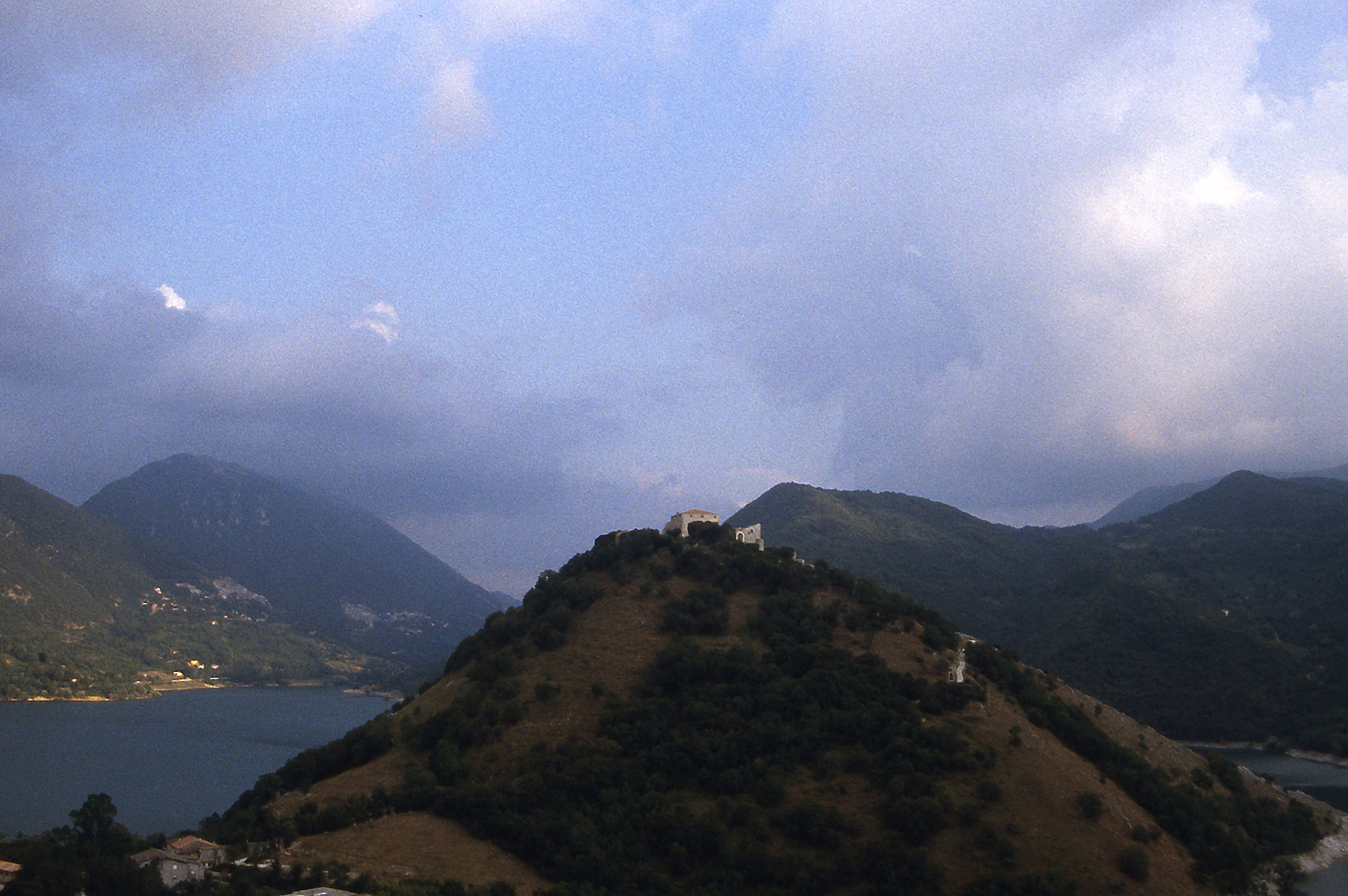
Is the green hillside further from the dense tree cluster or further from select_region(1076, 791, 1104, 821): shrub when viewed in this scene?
select_region(1076, 791, 1104, 821): shrub

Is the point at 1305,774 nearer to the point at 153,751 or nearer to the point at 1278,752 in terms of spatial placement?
the point at 1278,752

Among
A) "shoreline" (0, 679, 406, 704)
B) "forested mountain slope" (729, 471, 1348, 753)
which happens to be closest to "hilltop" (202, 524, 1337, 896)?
"forested mountain slope" (729, 471, 1348, 753)

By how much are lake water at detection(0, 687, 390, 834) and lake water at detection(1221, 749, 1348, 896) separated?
73018 millimetres

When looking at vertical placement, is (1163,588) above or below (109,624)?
above

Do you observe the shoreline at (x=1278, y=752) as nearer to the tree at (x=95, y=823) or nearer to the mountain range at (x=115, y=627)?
the tree at (x=95, y=823)

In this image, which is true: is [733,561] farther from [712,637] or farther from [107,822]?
[107,822]

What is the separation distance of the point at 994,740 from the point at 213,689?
137349 millimetres

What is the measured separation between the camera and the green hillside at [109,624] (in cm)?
12406

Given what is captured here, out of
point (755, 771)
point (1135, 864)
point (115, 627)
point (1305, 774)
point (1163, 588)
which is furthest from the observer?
point (115, 627)

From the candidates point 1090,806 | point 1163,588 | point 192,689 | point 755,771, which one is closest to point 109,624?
point 192,689

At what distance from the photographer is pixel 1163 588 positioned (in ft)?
333

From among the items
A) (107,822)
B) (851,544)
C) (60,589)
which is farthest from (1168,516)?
(60,589)

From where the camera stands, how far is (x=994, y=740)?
125ft

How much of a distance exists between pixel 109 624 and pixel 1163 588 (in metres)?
164
